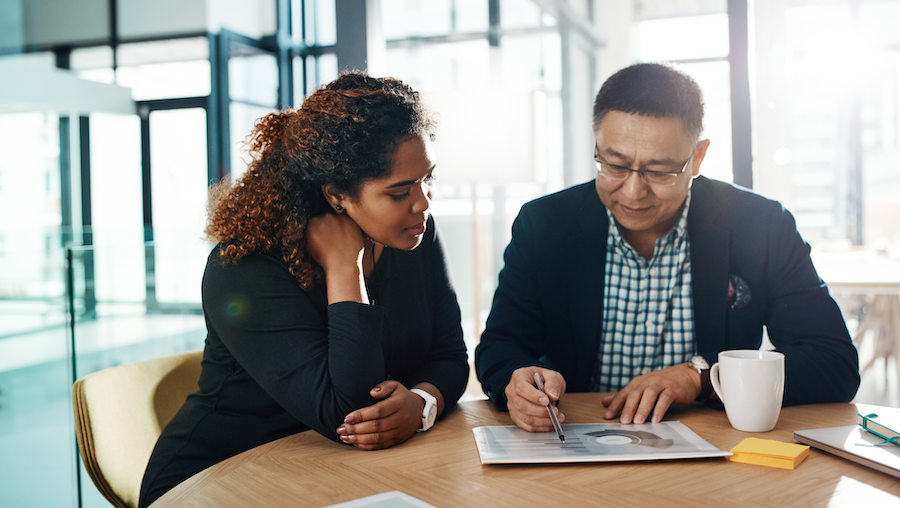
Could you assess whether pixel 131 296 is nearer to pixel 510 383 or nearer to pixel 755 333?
pixel 510 383

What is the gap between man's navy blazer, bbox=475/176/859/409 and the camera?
53.7 inches

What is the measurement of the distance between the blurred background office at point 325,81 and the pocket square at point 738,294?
37cm

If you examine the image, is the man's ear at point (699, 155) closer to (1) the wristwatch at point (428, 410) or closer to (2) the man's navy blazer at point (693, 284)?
(2) the man's navy blazer at point (693, 284)

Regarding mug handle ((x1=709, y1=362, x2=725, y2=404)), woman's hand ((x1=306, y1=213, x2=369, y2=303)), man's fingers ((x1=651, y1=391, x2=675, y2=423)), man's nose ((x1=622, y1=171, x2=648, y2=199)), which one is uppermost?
man's nose ((x1=622, y1=171, x2=648, y2=199))

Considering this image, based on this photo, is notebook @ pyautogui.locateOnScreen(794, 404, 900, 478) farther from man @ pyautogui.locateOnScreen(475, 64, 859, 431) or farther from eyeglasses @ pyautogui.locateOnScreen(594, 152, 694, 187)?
eyeglasses @ pyautogui.locateOnScreen(594, 152, 694, 187)

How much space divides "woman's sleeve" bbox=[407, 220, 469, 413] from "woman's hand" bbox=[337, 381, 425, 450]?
0.20 metres

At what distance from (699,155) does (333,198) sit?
85 cm

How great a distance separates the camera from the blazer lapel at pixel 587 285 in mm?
1499

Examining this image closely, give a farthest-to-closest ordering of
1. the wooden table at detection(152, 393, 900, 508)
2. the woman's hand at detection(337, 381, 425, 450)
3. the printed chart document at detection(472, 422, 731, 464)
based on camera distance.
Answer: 1. the woman's hand at detection(337, 381, 425, 450)
2. the printed chart document at detection(472, 422, 731, 464)
3. the wooden table at detection(152, 393, 900, 508)

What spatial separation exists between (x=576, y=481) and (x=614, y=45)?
10.3 ft

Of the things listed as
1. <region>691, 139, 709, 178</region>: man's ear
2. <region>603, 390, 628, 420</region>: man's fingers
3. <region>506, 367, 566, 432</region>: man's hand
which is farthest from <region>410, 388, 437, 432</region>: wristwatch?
<region>691, 139, 709, 178</region>: man's ear

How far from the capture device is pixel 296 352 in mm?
1062

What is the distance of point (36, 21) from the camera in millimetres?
6160

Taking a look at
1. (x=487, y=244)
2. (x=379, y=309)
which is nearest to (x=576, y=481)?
(x=379, y=309)
